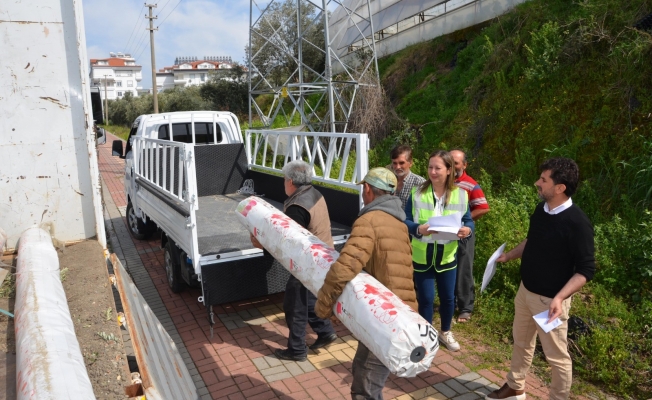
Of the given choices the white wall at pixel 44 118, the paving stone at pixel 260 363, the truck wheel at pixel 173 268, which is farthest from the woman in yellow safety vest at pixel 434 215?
the truck wheel at pixel 173 268

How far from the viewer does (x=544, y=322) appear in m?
3.07

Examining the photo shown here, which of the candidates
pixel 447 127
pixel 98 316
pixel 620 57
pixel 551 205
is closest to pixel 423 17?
pixel 447 127

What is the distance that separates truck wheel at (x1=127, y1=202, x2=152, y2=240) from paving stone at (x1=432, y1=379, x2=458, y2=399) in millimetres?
5886

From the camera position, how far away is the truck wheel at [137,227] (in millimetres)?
8320

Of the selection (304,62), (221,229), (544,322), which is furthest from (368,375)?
(304,62)

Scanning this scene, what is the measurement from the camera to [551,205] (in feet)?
10.3

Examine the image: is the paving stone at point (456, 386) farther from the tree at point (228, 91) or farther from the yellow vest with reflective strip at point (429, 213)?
the tree at point (228, 91)

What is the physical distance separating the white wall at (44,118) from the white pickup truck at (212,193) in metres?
1.25

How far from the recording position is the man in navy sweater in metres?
2.99

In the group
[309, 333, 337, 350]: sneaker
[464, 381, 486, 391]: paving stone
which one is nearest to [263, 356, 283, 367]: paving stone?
[309, 333, 337, 350]: sneaker

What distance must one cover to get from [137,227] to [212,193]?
1.62 meters

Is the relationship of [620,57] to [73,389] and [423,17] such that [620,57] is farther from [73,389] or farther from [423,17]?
[423,17]

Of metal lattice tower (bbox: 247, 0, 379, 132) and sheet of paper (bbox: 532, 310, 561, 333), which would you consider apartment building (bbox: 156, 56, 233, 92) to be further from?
sheet of paper (bbox: 532, 310, 561, 333)

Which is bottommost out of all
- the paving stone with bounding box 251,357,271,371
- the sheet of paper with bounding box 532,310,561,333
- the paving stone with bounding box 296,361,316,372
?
the paving stone with bounding box 251,357,271,371
